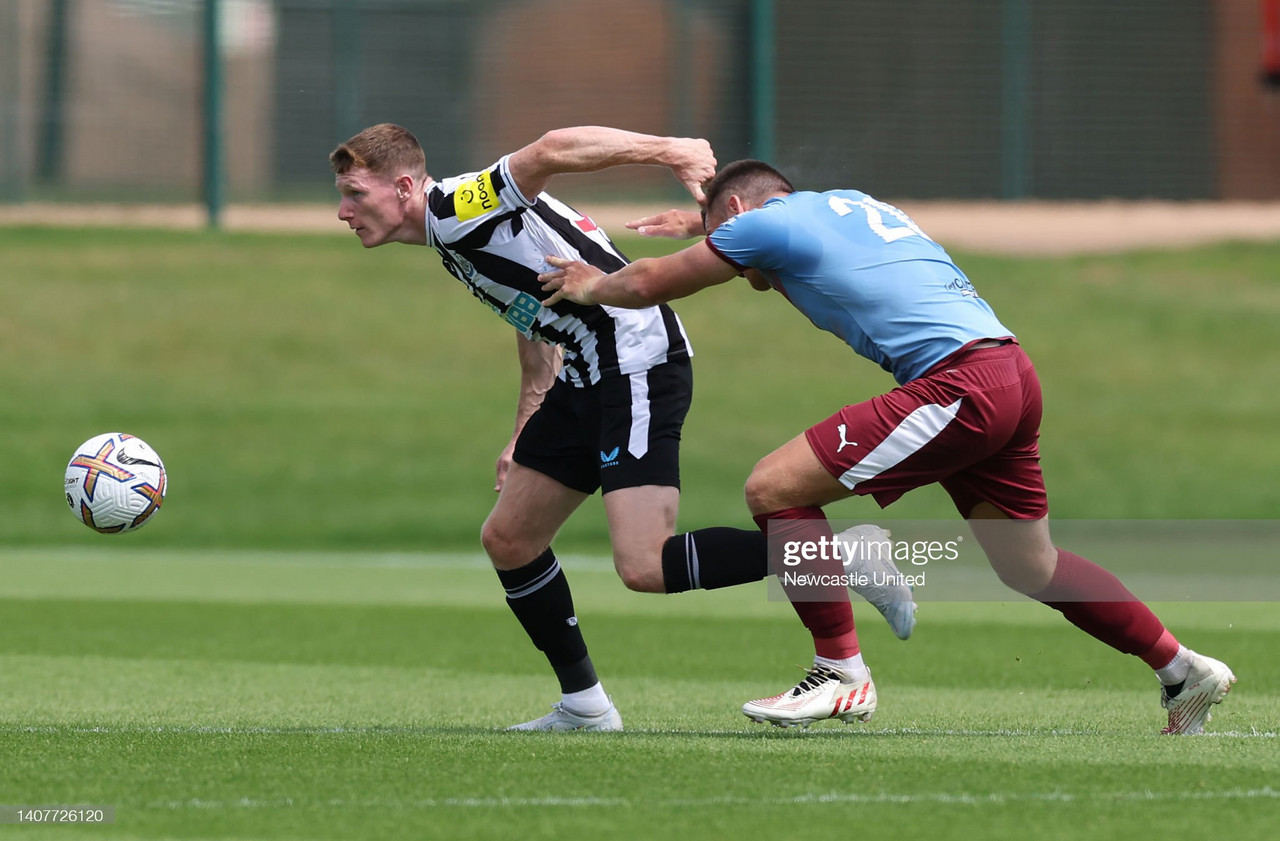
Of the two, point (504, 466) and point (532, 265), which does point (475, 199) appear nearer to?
point (532, 265)

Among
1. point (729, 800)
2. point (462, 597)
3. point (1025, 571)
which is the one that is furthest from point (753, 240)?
point (462, 597)

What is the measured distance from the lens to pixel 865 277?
6.73 meters

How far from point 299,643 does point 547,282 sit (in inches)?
200

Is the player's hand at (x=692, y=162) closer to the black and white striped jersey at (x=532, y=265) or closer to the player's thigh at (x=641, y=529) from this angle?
the black and white striped jersey at (x=532, y=265)

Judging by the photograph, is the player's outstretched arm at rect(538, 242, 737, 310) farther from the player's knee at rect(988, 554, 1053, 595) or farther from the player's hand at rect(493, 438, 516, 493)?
the player's knee at rect(988, 554, 1053, 595)

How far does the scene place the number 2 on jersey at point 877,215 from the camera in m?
6.88

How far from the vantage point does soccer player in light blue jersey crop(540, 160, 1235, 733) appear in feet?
21.5

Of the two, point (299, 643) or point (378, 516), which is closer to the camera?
point (299, 643)

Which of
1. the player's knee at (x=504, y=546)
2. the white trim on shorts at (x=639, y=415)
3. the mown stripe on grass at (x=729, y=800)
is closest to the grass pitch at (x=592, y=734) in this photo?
the mown stripe on grass at (x=729, y=800)

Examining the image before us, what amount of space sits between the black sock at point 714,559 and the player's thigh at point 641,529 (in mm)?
52

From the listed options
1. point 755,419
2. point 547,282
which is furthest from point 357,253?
point 547,282

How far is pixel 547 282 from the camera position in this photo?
23.8ft

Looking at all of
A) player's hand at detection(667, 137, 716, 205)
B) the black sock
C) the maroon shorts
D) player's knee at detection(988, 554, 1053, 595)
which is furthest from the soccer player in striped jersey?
player's knee at detection(988, 554, 1053, 595)

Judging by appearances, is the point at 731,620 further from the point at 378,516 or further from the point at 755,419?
→ the point at 755,419
